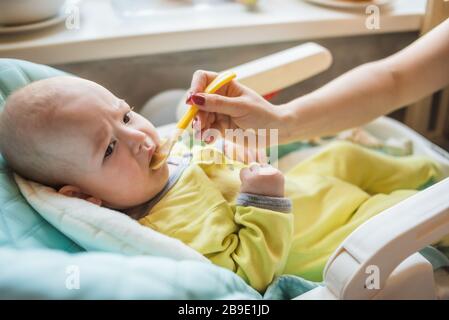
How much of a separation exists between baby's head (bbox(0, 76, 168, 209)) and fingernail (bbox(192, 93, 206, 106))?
0.29ft

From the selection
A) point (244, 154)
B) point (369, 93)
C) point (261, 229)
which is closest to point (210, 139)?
point (244, 154)

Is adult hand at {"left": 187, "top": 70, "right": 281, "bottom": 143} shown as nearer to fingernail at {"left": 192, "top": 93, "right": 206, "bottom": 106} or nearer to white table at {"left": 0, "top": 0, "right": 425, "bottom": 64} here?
fingernail at {"left": 192, "top": 93, "right": 206, "bottom": 106}

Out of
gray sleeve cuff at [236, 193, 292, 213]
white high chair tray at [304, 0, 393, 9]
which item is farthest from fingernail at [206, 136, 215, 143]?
white high chair tray at [304, 0, 393, 9]

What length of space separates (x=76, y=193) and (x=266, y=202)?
0.93 feet

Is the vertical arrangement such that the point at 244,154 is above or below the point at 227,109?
below

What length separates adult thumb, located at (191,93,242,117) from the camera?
708 mm

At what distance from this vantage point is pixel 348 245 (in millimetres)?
521

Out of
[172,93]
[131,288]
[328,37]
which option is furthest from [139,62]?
[131,288]

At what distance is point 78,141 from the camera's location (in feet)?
2.17

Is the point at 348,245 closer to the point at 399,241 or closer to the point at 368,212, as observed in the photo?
the point at 399,241

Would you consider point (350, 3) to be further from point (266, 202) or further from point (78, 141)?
point (78, 141)

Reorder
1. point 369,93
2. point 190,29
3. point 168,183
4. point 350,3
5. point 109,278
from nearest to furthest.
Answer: point 109,278 → point 168,183 → point 369,93 → point 190,29 → point 350,3

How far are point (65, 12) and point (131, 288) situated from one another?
31.7 inches

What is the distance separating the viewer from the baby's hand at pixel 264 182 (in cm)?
72
